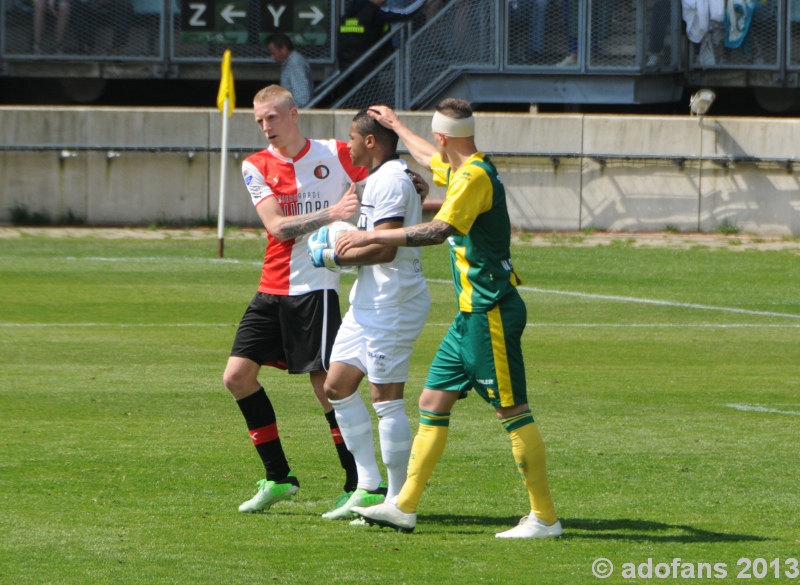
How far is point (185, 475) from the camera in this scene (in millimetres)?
7465

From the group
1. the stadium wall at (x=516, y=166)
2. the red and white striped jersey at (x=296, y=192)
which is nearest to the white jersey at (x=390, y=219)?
the red and white striped jersey at (x=296, y=192)

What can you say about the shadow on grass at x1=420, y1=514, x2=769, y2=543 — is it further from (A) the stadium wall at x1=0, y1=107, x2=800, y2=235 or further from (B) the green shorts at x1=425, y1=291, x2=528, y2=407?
(A) the stadium wall at x1=0, y1=107, x2=800, y2=235

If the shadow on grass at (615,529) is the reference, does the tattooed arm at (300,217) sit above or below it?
above

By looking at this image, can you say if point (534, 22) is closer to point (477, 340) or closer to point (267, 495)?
point (267, 495)

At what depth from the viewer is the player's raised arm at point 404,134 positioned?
6473mm

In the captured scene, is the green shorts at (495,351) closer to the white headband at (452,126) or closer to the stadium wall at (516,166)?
the white headband at (452,126)

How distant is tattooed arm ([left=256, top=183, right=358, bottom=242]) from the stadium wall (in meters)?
14.2

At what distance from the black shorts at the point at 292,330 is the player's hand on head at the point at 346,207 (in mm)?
596

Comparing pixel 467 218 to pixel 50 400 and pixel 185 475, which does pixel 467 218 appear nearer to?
pixel 185 475

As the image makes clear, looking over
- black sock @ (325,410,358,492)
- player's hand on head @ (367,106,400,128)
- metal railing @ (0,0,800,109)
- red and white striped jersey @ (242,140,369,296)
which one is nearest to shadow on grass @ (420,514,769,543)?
black sock @ (325,410,358,492)

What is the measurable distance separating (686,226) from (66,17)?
36.4ft

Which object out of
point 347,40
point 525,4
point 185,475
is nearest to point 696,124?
point 525,4

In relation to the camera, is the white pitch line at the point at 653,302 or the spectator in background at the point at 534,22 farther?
the spectator in background at the point at 534,22

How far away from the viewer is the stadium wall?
68.7ft
